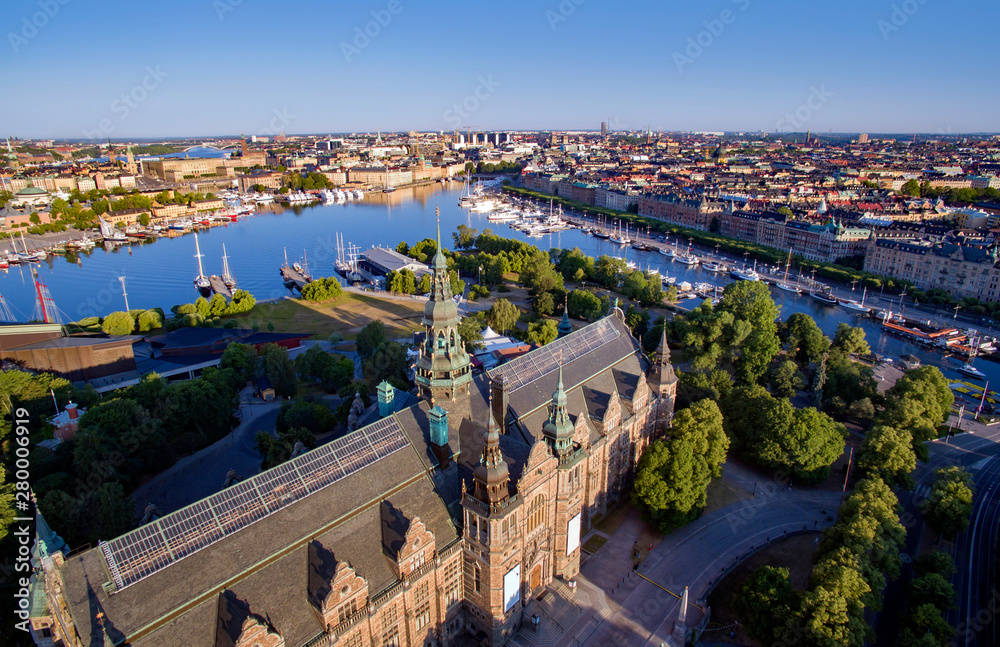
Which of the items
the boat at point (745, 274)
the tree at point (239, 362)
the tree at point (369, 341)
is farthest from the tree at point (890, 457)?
the boat at point (745, 274)

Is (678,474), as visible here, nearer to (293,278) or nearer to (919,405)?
(919,405)

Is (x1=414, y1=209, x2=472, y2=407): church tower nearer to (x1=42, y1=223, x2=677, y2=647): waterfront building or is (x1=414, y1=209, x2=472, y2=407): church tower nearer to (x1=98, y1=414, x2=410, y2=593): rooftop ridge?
(x1=42, y1=223, x2=677, y2=647): waterfront building

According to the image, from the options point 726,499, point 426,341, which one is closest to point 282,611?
point 426,341

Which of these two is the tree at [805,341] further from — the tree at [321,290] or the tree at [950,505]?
the tree at [321,290]

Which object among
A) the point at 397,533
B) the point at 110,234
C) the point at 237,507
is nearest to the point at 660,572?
the point at 397,533

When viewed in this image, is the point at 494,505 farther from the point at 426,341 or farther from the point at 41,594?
the point at 41,594

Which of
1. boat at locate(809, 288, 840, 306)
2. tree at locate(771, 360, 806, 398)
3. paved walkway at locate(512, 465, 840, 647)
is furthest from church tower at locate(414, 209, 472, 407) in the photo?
boat at locate(809, 288, 840, 306)
